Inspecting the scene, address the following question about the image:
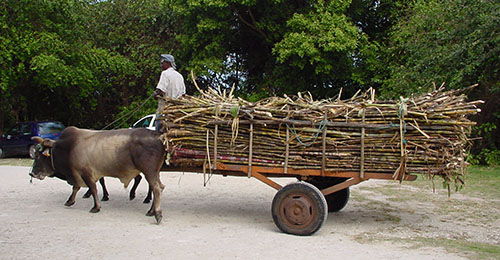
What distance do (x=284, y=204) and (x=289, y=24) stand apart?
11.4m

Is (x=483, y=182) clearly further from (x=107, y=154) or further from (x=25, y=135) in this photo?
(x=25, y=135)

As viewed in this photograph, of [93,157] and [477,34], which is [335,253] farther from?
[477,34]

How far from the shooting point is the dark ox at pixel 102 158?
23.5 ft

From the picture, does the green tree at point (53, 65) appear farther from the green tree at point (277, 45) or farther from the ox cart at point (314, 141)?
the ox cart at point (314, 141)

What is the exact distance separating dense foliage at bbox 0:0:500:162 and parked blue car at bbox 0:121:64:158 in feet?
5.61

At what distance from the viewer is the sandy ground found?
17.8 feet

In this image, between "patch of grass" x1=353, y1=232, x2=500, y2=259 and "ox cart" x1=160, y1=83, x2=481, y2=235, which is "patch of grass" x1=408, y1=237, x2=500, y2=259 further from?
"ox cart" x1=160, y1=83, x2=481, y2=235

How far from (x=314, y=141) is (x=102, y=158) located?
3.48m

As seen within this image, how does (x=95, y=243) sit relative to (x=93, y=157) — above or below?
below

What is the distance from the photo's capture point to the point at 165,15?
21094 mm

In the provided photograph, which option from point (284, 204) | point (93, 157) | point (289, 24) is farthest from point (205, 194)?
point (289, 24)

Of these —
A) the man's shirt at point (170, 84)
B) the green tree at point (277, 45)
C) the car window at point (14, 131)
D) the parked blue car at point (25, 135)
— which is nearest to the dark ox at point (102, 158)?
the man's shirt at point (170, 84)

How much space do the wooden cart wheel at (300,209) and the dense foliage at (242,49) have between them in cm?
868

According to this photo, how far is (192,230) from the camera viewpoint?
653cm
